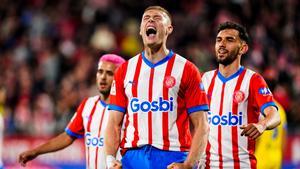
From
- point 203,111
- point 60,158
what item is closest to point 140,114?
point 203,111

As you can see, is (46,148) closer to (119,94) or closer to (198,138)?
(119,94)

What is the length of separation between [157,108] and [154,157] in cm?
37

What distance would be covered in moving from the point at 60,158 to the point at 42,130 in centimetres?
66

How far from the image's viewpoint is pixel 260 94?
6.80m

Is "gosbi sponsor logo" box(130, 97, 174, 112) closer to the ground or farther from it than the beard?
closer to the ground

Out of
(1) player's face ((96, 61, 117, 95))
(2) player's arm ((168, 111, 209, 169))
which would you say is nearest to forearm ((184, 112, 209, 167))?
(2) player's arm ((168, 111, 209, 169))

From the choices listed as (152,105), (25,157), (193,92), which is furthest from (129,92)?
(25,157)

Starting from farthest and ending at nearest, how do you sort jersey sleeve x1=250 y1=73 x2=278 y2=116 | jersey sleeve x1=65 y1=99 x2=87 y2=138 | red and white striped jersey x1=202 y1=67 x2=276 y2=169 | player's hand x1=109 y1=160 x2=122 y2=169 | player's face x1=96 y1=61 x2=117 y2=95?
jersey sleeve x1=65 y1=99 x2=87 y2=138 < player's face x1=96 y1=61 x2=117 y2=95 < red and white striped jersey x1=202 y1=67 x2=276 y2=169 < jersey sleeve x1=250 y1=73 x2=278 y2=116 < player's hand x1=109 y1=160 x2=122 y2=169

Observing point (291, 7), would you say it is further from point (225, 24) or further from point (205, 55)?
point (225, 24)

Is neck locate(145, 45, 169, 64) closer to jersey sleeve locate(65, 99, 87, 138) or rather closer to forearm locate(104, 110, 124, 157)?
forearm locate(104, 110, 124, 157)

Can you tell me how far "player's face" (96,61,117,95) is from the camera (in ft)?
25.6

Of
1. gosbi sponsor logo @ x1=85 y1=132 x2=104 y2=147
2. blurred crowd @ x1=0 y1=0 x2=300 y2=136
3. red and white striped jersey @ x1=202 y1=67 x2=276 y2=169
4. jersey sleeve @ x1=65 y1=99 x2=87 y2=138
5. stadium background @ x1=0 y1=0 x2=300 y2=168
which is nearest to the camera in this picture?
red and white striped jersey @ x1=202 y1=67 x2=276 y2=169

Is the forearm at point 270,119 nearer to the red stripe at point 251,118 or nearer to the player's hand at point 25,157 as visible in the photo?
the red stripe at point 251,118

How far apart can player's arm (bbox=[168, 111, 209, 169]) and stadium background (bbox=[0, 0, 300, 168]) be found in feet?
21.8
